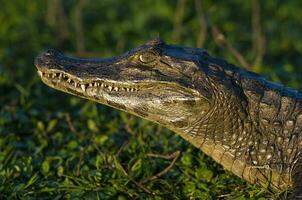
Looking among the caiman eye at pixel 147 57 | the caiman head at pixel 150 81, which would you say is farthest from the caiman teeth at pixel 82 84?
the caiman eye at pixel 147 57

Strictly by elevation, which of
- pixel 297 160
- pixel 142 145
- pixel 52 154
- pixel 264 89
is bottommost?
pixel 52 154

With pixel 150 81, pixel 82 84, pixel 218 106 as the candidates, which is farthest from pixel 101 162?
pixel 218 106

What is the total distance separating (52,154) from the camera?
5441 millimetres

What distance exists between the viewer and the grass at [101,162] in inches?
188

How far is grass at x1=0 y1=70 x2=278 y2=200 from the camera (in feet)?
15.7

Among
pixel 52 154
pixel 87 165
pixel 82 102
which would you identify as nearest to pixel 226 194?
pixel 87 165

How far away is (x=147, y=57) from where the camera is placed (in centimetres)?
→ 487

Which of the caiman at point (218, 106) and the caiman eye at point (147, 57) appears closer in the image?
the caiman at point (218, 106)

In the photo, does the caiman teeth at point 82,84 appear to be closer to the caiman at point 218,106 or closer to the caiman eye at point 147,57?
the caiman at point 218,106

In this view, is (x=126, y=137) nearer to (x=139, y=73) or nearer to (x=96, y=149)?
(x=96, y=149)

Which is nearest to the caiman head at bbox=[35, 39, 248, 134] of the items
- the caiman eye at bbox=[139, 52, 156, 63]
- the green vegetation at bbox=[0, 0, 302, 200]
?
the caiman eye at bbox=[139, 52, 156, 63]

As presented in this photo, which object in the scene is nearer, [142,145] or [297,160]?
[297,160]

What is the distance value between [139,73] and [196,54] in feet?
1.23

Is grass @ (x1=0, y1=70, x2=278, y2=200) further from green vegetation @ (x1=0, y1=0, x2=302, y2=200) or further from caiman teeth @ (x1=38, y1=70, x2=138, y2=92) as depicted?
caiman teeth @ (x1=38, y1=70, x2=138, y2=92)
